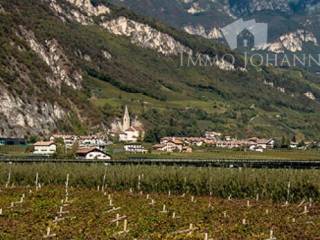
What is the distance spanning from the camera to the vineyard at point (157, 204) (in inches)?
2394

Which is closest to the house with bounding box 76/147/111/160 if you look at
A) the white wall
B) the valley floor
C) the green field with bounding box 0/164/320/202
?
the white wall

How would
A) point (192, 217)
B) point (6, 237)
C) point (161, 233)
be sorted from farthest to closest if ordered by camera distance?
1. point (192, 217)
2. point (161, 233)
3. point (6, 237)

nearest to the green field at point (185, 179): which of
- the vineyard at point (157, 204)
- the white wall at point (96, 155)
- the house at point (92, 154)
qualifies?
the vineyard at point (157, 204)

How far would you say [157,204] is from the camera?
8525cm

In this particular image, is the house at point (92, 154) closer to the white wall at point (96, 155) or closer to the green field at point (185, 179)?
the white wall at point (96, 155)

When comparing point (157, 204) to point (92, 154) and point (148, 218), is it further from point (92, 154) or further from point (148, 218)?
point (92, 154)

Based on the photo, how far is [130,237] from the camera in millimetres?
56625

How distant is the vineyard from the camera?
200 feet

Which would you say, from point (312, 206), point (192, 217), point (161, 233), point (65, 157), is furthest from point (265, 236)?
point (65, 157)

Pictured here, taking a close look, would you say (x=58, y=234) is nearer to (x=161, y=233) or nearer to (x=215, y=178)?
(x=161, y=233)

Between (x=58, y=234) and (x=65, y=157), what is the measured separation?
4916 inches

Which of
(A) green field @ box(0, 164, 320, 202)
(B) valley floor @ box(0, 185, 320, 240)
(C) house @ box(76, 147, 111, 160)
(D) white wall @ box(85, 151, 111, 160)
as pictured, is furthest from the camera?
(C) house @ box(76, 147, 111, 160)

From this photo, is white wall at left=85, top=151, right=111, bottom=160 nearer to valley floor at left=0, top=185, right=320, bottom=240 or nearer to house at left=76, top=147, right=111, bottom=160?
house at left=76, top=147, right=111, bottom=160

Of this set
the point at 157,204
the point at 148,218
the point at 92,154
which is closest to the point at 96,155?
the point at 92,154
